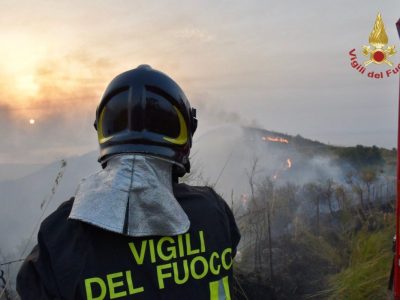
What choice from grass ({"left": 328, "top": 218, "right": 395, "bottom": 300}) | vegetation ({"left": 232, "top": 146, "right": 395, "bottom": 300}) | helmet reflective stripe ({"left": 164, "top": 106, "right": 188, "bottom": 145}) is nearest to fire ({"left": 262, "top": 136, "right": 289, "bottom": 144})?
vegetation ({"left": 232, "top": 146, "right": 395, "bottom": 300})

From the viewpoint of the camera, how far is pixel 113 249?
1.54 metres

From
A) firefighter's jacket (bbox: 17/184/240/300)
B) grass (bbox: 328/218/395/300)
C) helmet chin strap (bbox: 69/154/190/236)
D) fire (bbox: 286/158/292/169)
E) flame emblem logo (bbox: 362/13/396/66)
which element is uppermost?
flame emblem logo (bbox: 362/13/396/66)

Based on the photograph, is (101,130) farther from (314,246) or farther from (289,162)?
(289,162)

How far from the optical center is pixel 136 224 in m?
1.53

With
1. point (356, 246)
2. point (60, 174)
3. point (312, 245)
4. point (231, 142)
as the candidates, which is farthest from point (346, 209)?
point (231, 142)

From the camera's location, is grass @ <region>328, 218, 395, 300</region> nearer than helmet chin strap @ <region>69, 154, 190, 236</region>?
No

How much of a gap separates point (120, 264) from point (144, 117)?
24.3 inches

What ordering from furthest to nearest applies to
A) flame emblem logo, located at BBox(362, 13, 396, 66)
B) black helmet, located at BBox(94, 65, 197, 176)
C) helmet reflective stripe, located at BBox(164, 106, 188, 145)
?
flame emblem logo, located at BBox(362, 13, 396, 66), helmet reflective stripe, located at BBox(164, 106, 188, 145), black helmet, located at BBox(94, 65, 197, 176)

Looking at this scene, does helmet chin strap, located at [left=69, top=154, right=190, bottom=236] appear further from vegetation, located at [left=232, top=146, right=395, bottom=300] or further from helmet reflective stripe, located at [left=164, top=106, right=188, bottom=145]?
vegetation, located at [left=232, top=146, right=395, bottom=300]

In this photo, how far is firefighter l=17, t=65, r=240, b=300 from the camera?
4.89 feet

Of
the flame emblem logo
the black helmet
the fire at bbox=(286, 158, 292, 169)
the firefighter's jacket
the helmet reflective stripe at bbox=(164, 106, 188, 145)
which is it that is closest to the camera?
the firefighter's jacket

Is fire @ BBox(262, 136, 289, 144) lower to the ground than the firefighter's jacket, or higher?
higher

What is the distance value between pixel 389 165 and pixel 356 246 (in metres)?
7.85

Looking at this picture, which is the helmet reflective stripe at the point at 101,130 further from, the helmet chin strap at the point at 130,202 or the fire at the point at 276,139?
the fire at the point at 276,139
